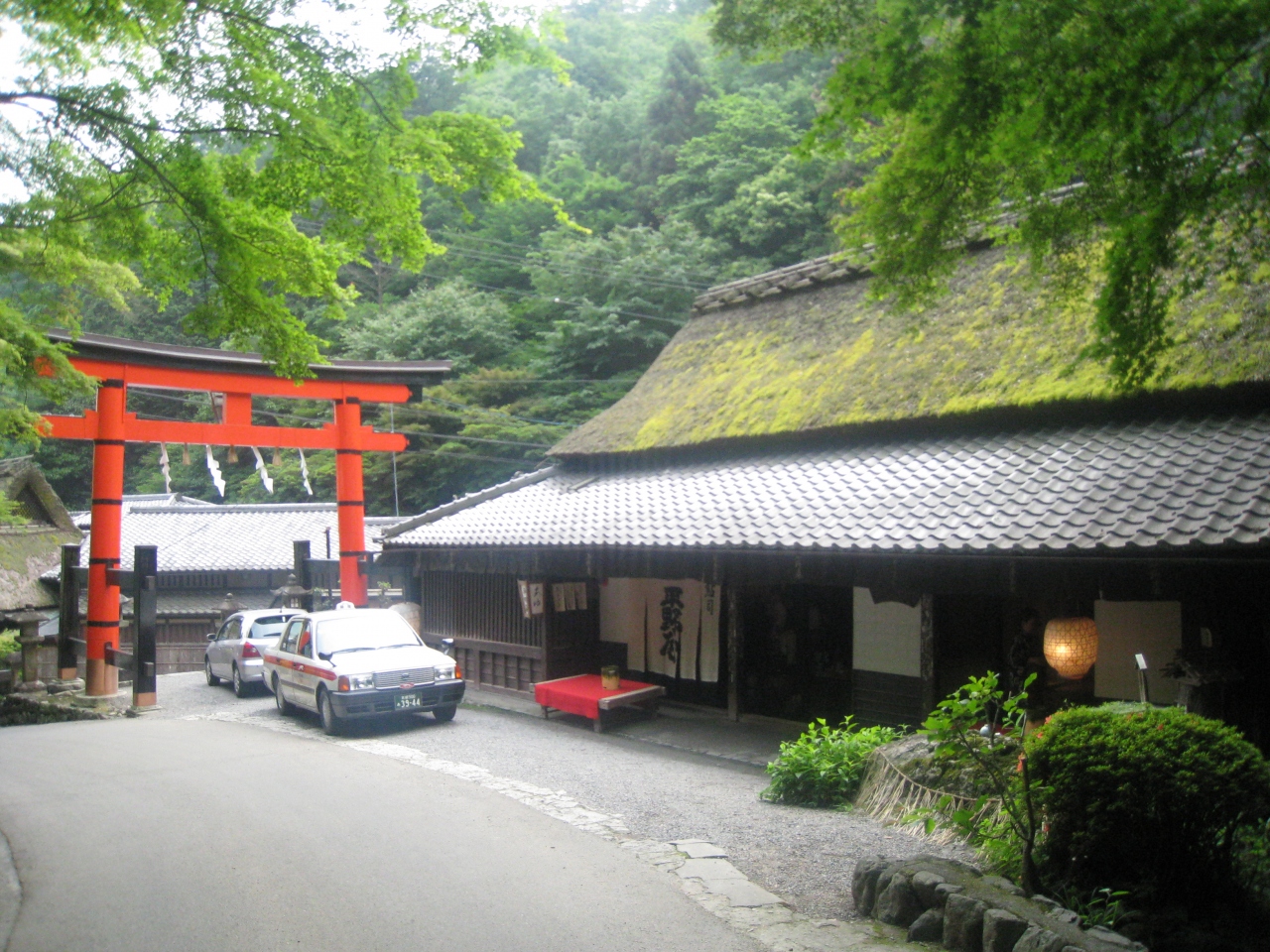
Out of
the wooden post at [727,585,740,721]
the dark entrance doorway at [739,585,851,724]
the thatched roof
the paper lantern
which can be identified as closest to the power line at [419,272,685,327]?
the thatched roof

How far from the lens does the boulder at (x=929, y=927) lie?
5012mm

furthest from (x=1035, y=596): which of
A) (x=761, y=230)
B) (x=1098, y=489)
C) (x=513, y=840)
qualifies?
(x=761, y=230)

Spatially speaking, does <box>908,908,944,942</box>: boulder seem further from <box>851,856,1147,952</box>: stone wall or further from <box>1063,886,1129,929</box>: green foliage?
<box>1063,886,1129,929</box>: green foliage

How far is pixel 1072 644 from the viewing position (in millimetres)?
7344

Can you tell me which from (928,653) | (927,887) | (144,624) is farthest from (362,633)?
(927,887)

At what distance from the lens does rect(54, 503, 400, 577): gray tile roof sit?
85.6 feet

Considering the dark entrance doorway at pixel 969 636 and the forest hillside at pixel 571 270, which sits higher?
the forest hillside at pixel 571 270

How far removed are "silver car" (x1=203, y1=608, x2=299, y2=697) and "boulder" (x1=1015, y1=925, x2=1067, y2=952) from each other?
14.6 meters

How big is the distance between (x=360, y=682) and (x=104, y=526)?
6861mm

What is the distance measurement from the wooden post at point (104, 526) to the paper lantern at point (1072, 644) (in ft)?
47.9

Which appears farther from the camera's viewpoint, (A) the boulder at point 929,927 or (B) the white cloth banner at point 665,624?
(B) the white cloth banner at point 665,624

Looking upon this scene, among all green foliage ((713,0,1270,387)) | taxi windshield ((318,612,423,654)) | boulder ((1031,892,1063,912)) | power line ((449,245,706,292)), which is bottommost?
boulder ((1031,892,1063,912))

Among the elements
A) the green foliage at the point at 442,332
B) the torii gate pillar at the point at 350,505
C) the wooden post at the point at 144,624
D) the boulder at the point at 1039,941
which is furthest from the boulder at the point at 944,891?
the green foliage at the point at 442,332

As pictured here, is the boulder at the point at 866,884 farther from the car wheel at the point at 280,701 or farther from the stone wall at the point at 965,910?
the car wheel at the point at 280,701
